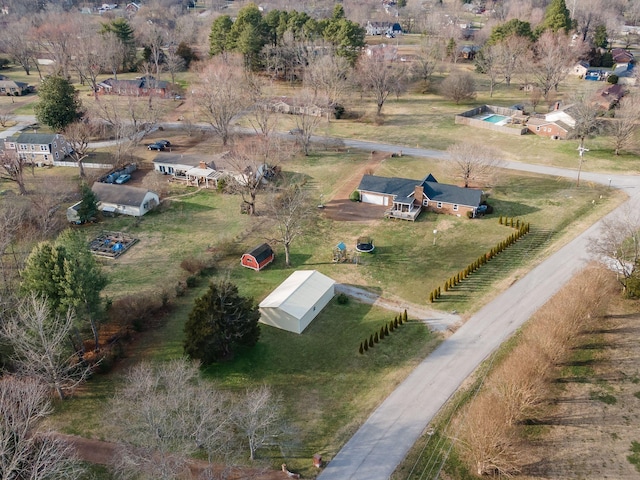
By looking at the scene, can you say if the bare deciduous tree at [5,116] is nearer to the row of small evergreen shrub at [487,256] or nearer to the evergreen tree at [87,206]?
the evergreen tree at [87,206]

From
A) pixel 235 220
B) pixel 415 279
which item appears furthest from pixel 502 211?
pixel 235 220

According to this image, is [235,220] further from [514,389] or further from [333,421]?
[514,389]

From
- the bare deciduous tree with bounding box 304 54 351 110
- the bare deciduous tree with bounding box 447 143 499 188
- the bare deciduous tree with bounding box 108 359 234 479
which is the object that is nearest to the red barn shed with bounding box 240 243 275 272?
the bare deciduous tree with bounding box 108 359 234 479

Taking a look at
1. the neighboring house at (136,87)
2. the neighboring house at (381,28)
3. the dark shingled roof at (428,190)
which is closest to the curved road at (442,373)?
the dark shingled roof at (428,190)

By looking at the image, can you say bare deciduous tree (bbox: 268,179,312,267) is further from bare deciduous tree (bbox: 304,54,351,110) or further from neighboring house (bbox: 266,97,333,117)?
bare deciduous tree (bbox: 304,54,351,110)

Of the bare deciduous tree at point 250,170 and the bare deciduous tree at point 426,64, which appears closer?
the bare deciduous tree at point 250,170

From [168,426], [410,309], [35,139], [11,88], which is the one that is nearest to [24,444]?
[168,426]
